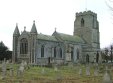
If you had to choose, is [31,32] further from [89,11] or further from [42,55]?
[89,11]

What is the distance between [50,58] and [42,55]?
269 centimetres

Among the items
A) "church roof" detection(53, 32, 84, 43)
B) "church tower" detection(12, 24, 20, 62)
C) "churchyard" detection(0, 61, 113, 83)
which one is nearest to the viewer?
"churchyard" detection(0, 61, 113, 83)

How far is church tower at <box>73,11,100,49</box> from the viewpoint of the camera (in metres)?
78.7

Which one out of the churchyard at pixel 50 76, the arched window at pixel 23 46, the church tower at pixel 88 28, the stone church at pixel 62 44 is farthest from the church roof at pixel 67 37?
the churchyard at pixel 50 76

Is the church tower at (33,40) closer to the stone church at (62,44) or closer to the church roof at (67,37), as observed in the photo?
the stone church at (62,44)

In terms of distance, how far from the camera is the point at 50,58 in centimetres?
6412

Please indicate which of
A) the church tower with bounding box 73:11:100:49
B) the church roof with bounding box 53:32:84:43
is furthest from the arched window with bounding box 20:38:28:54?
the church tower with bounding box 73:11:100:49

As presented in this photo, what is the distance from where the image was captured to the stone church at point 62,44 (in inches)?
2398

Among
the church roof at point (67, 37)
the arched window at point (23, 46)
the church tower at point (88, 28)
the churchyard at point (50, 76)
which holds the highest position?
the church tower at point (88, 28)

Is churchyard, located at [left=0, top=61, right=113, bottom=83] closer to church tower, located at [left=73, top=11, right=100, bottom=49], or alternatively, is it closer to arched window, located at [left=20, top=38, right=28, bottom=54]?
arched window, located at [left=20, top=38, right=28, bottom=54]

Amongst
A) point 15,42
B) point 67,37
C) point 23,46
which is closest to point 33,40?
point 23,46

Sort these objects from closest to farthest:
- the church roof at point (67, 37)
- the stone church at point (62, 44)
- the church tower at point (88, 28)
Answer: the stone church at point (62, 44) → the church roof at point (67, 37) → the church tower at point (88, 28)

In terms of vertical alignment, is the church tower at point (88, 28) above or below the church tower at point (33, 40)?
above

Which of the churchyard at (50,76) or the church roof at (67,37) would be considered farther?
the church roof at (67,37)
